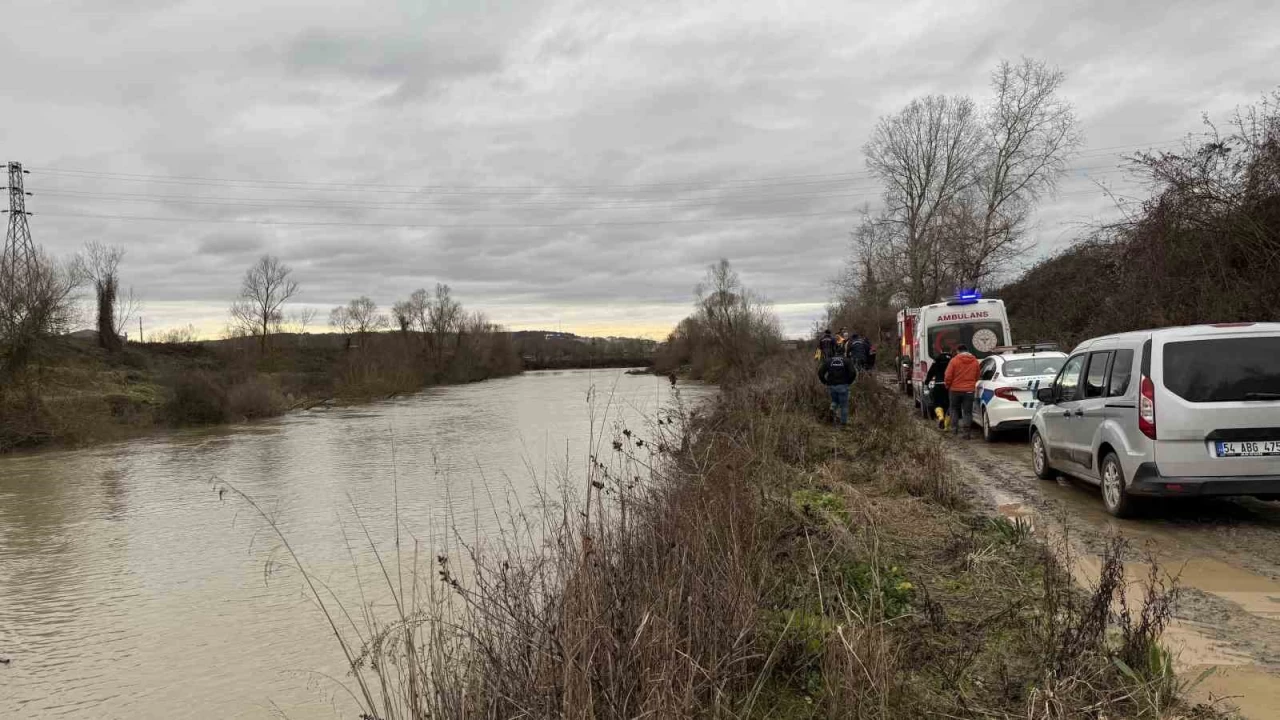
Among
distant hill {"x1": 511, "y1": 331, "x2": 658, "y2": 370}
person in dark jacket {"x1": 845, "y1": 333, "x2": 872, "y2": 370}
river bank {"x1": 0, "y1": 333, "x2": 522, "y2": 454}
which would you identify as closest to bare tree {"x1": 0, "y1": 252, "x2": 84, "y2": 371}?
river bank {"x1": 0, "y1": 333, "x2": 522, "y2": 454}

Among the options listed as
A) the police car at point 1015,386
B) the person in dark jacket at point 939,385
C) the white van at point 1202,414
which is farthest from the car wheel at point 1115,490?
the person in dark jacket at point 939,385

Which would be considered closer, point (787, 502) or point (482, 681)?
point (482, 681)

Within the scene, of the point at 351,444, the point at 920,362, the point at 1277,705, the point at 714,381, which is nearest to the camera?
the point at 1277,705

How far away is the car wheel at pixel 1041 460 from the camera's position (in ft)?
30.9

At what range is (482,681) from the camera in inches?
145

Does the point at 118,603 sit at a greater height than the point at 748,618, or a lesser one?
lesser

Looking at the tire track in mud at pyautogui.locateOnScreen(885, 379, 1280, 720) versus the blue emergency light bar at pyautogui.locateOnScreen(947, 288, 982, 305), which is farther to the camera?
the blue emergency light bar at pyautogui.locateOnScreen(947, 288, 982, 305)

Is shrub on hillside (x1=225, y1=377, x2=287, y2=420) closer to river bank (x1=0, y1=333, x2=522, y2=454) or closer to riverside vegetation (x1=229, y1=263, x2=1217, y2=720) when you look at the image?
river bank (x1=0, y1=333, x2=522, y2=454)

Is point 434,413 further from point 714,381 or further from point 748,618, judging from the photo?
point 748,618

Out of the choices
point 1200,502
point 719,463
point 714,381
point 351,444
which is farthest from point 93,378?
point 1200,502

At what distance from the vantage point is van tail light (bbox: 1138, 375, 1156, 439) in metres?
6.58

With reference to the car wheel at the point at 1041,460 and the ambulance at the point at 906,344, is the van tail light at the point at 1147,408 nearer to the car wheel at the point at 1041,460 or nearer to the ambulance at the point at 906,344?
the car wheel at the point at 1041,460

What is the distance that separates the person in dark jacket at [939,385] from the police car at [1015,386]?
1.64 m

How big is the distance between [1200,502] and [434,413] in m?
32.0
